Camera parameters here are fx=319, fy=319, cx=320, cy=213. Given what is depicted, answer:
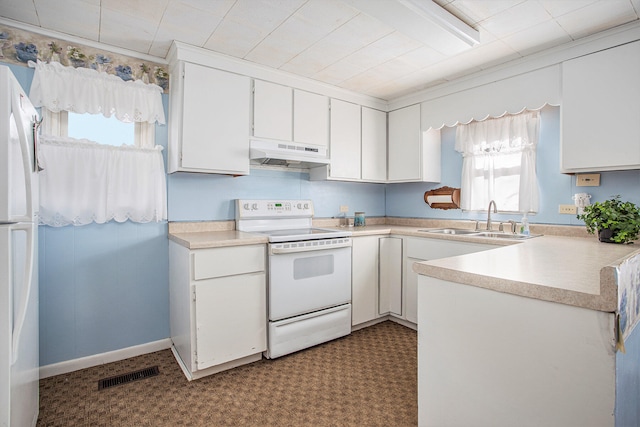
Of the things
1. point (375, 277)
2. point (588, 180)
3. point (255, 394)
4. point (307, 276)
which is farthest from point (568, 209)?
point (255, 394)

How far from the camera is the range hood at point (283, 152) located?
2631mm

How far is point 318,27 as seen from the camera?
2.14 metres

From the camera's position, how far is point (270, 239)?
2.37 meters

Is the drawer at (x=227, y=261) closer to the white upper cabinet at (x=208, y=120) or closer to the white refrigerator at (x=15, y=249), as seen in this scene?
the white upper cabinet at (x=208, y=120)

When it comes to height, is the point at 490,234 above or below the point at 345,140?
below

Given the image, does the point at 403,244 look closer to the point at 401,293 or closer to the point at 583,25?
the point at 401,293

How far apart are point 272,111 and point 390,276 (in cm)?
192

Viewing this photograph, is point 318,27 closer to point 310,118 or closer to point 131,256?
point 310,118

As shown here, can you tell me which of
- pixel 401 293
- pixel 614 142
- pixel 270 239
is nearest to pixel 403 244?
pixel 401 293

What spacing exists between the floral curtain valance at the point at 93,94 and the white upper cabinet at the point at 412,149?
7.73 ft

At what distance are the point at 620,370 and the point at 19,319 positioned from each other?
2.04 metres

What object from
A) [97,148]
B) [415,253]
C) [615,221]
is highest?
[97,148]

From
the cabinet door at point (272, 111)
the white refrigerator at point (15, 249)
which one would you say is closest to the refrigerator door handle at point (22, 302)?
→ the white refrigerator at point (15, 249)

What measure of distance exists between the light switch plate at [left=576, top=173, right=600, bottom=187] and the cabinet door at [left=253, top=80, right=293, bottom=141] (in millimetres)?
2334
